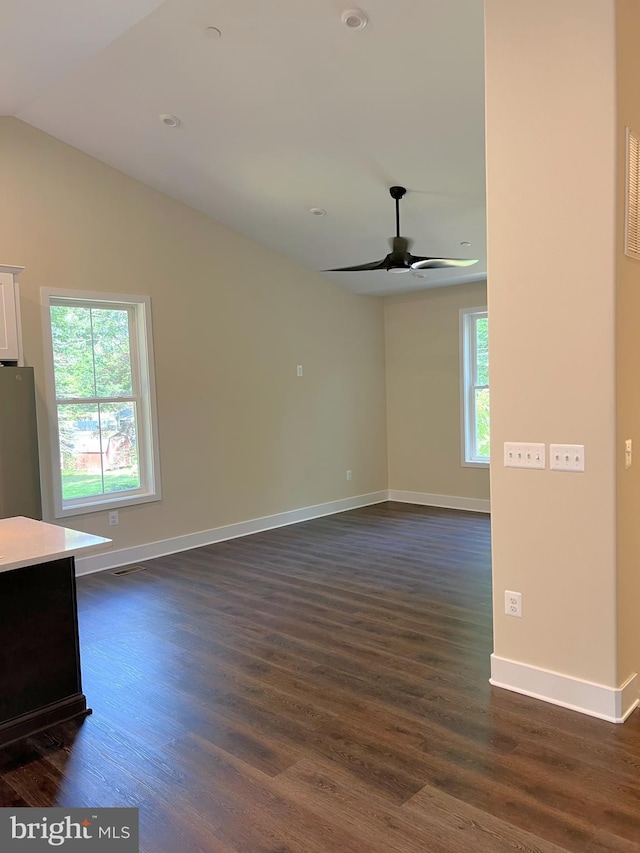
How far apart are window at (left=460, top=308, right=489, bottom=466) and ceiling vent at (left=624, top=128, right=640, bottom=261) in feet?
14.6

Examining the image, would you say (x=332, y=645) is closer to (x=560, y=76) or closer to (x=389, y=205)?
(x=560, y=76)

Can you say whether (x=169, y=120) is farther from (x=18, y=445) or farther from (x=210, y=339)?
(x=18, y=445)

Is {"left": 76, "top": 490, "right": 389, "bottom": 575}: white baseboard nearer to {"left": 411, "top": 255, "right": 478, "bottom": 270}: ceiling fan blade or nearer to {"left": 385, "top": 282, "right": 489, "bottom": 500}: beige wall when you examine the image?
{"left": 385, "top": 282, "right": 489, "bottom": 500}: beige wall

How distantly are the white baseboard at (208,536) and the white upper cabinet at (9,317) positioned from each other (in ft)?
5.85

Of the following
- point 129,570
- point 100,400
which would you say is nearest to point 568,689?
point 129,570

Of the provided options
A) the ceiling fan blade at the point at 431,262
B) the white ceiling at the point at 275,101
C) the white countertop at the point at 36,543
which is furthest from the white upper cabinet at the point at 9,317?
the ceiling fan blade at the point at 431,262

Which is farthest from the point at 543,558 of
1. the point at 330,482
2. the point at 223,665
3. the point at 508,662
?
the point at 330,482

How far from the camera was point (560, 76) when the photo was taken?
252 cm

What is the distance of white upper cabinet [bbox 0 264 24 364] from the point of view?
4.09 m

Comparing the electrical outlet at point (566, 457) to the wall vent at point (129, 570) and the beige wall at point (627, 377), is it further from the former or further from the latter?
the wall vent at point (129, 570)

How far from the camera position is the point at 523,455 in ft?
9.03

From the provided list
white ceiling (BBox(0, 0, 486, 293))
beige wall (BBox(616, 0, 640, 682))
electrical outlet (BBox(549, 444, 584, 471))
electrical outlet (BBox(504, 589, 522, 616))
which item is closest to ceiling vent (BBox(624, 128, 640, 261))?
beige wall (BBox(616, 0, 640, 682))

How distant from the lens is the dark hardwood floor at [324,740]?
77.6 inches

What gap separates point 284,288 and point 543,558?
4553 millimetres
